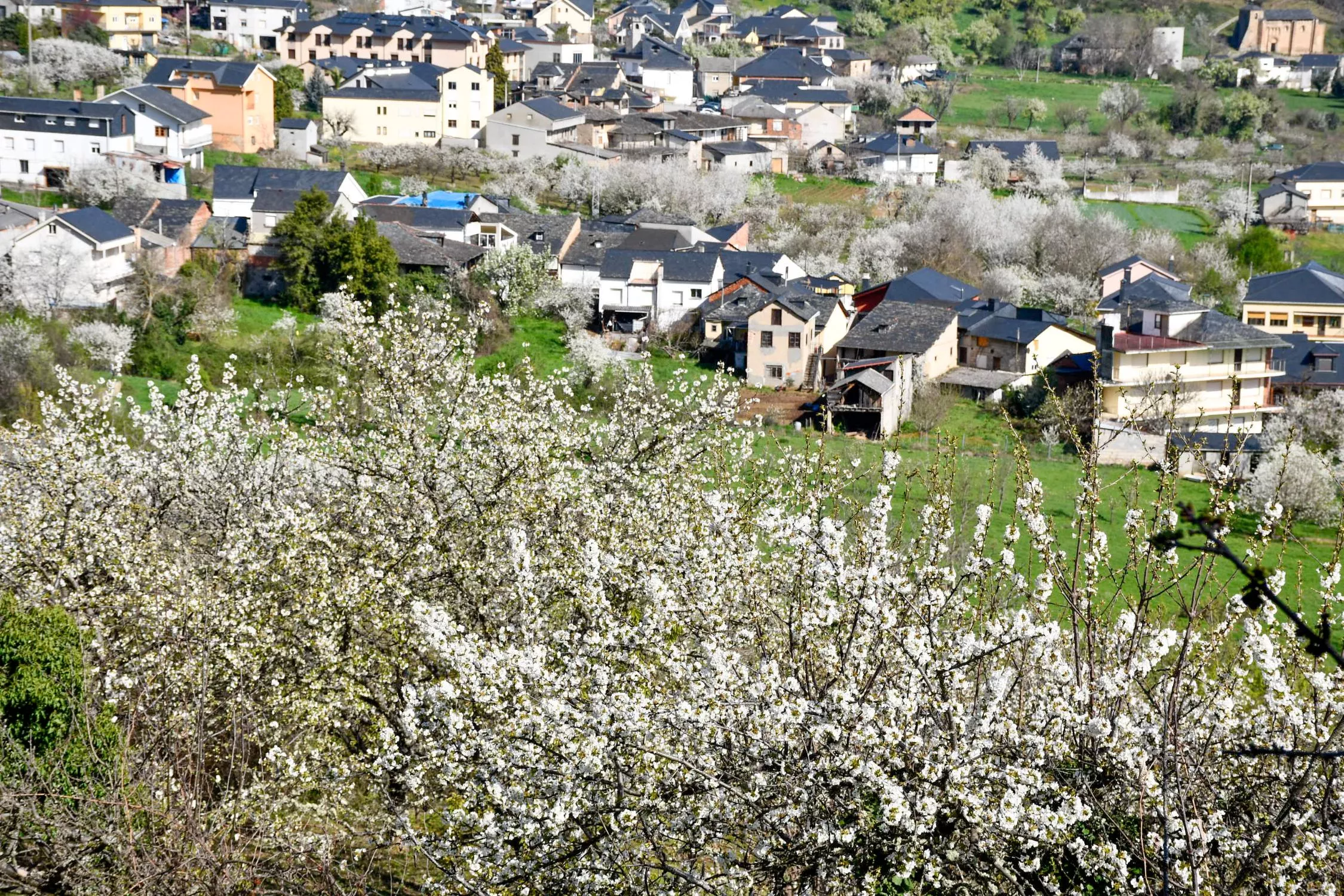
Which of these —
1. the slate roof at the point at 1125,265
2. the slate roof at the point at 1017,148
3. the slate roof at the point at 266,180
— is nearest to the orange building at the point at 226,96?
the slate roof at the point at 266,180

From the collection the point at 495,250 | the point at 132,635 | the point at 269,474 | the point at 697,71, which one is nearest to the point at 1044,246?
the point at 495,250

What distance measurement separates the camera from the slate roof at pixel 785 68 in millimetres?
57500

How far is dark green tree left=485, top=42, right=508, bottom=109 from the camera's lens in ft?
165

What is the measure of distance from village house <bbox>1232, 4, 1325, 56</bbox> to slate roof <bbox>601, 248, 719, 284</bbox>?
4847cm

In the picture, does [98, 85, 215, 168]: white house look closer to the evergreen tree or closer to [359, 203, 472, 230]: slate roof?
[359, 203, 472, 230]: slate roof

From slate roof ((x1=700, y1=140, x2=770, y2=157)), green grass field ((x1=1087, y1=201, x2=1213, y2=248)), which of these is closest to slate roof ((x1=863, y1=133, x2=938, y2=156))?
slate roof ((x1=700, y1=140, x2=770, y2=157))

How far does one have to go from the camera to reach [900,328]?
3012 centimetres

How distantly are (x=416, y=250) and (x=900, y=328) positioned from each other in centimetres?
1139

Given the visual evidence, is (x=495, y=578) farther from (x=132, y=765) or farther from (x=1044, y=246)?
(x=1044, y=246)

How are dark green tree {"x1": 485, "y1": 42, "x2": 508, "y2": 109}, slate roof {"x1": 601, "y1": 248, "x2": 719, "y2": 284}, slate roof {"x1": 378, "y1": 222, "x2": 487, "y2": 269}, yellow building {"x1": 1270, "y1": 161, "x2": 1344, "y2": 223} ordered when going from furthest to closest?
dark green tree {"x1": 485, "y1": 42, "x2": 508, "y2": 109}, yellow building {"x1": 1270, "y1": 161, "x2": 1344, "y2": 223}, slate roof {"x1": 601, "y1": 248, "x2": 719, "y2": 284}, slate roof {"x1": 378, "y1": 222, "x2": 487, "y2": 269}

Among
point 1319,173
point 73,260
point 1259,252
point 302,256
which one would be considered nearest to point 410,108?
point 302,256

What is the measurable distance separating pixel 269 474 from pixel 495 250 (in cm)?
2253

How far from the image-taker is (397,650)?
26.6 feet

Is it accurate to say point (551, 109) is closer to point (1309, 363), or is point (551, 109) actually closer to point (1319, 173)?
point (1319, 173)
